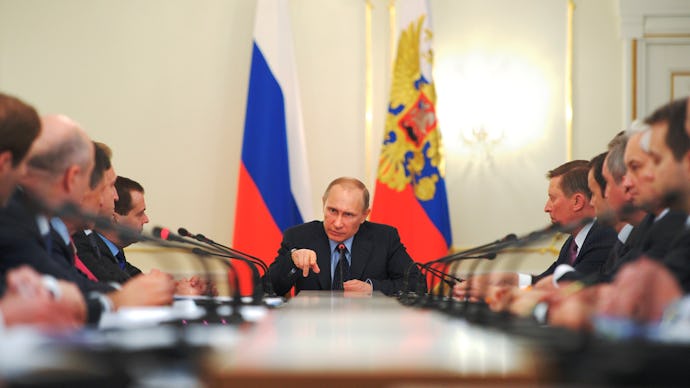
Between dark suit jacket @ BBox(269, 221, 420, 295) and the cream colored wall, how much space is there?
5.22 feet

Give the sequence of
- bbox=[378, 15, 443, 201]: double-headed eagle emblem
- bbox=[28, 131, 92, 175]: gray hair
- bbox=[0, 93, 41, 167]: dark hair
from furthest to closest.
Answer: bbox=[378, 15, 443, 201]: double-headed eagle emblem, bbox=[28, 131, 92, 175]: gray hair, bbox=[0, 93, 41, 167]: dark hair

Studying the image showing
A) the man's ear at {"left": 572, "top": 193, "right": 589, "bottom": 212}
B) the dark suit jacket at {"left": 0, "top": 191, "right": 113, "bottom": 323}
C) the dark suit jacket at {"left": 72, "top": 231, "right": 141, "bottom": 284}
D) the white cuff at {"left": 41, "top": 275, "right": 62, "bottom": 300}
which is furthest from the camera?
the man's ear at {"left": 572, "top": 193, "right": 589, "bottom": 212}

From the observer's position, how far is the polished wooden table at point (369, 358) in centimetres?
112

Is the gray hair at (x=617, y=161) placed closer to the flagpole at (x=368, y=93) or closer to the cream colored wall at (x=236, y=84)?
the cream colored wall at (x=236, y=84)

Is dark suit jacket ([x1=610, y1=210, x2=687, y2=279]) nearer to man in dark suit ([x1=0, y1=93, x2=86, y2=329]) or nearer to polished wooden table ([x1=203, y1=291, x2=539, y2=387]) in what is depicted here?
polished wooden table ([x1=203, y1=291, x2=539, y2=387])

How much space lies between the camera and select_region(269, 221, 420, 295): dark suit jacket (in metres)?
4.79

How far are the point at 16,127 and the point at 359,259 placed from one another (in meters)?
2.99

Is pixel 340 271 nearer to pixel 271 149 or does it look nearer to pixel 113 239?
pixel 113 239

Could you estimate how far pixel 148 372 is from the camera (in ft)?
4.08

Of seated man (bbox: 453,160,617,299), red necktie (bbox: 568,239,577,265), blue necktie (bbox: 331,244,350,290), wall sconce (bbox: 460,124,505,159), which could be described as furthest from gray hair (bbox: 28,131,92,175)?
wall sconce (bbox: 460,124,505,159)

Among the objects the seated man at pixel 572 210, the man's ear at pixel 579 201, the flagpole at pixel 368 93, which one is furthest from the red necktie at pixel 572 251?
the flagpole at pixel 368 93

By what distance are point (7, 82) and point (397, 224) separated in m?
3.39

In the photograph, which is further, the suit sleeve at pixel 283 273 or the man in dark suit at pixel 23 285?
the suit sleeve at pixel 283 273

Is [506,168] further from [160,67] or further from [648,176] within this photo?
[648,176]
